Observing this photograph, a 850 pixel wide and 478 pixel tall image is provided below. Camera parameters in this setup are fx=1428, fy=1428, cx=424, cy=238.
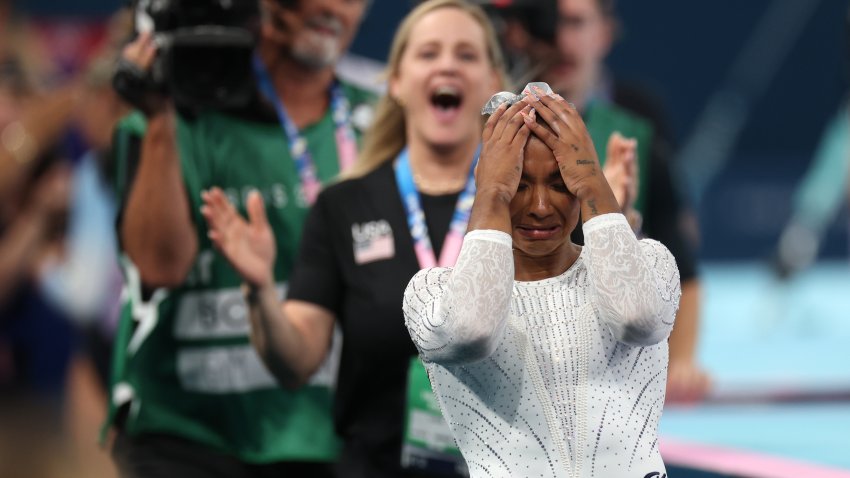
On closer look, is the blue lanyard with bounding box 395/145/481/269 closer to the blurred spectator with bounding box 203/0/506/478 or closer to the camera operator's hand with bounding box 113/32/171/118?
the blurred spectator with bounding box 203/0/506/478

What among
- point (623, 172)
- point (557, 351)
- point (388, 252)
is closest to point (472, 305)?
point (557, 351)

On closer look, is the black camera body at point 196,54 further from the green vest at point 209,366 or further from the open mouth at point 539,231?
the open mouth at point 539,231

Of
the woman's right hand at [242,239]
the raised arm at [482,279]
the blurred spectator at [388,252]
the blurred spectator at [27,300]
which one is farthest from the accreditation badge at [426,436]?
the blurred spectator at [27,300]

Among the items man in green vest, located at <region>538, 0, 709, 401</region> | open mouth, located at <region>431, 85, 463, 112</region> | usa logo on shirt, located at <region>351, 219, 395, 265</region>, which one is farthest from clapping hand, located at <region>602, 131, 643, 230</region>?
man in green vest, located at <region>538, 0, 709, 401</region>

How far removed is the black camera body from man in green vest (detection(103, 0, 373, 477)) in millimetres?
45

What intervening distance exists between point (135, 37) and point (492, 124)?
1.71 metres

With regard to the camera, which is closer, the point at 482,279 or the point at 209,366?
the point at 482,279

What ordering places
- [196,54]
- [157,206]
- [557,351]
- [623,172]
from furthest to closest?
1. [196,54]
2. [157,206]
3. [623,172]
4. [557,351]

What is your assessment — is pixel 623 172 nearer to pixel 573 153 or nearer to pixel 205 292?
pixel 573 153

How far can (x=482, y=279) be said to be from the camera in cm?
241

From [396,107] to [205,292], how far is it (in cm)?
78

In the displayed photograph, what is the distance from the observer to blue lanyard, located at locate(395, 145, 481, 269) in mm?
3541

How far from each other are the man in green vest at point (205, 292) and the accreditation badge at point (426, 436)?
0.62m

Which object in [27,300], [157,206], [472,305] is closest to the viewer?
[472,305]
